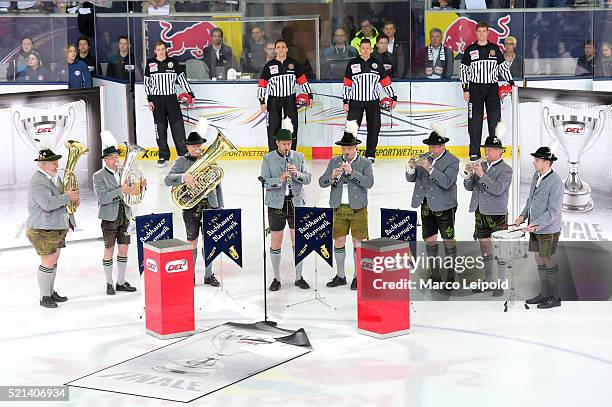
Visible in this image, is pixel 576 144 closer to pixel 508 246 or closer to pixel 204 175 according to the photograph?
pixel 508 246

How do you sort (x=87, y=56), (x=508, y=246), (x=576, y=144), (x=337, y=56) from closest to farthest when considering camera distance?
(x=576, y=144) < (x=508, y=246) < (x=337, y=56) < (x=87, y=56)

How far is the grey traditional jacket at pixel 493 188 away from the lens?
39.2 feet

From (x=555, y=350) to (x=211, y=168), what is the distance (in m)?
4.34

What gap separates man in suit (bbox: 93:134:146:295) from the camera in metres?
12.5

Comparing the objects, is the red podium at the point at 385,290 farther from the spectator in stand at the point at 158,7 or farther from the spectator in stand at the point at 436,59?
the spectator in stand at the point at 158,7

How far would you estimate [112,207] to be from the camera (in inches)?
494

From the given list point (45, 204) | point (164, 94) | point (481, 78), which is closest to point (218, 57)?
point (164, 94)

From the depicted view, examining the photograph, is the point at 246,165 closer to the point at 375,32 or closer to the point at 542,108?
the point at 375,32

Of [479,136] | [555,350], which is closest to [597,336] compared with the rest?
[555,350]

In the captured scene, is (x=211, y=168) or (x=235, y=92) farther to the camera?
(x=235, y=92)

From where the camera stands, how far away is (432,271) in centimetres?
1239

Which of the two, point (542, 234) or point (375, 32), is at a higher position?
point (375, 32)

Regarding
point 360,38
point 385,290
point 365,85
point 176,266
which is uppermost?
point 360,38

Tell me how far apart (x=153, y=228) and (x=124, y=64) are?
845 cm
